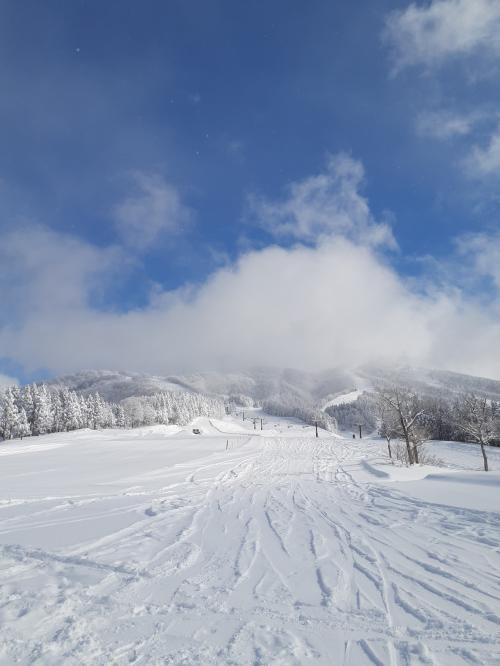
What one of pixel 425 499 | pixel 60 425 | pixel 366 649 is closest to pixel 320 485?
pixel 425 499

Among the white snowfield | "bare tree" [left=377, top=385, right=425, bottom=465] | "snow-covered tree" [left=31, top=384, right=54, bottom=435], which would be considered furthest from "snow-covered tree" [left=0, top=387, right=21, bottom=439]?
the white snowfield

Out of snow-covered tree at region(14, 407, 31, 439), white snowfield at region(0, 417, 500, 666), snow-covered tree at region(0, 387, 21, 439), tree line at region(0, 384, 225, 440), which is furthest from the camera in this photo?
snow-covered tree at region(14, 407, 31, 439)

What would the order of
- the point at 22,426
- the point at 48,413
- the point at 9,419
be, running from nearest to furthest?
the point at 9,419
the point at 22,426
the point at 48,413

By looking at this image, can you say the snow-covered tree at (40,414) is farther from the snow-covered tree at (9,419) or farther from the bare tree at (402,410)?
the bare tree at (402,410)

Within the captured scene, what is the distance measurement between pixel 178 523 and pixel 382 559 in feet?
17.3

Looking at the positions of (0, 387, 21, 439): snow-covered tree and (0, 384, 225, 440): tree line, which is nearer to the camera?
(0, 387, 21, 439): snow-covered tree

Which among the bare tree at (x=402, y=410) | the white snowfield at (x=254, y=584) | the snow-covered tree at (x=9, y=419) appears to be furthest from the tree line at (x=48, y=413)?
the white snowfield at (x=254, y=584)

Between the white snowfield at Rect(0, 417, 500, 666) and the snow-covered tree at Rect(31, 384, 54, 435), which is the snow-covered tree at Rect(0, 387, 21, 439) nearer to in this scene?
the snow-covered tree at Rect(31, 384, 54, 435)

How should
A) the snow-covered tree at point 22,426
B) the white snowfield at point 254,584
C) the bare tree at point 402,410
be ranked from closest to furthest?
the white snowfield at point 254,584, the bare tree at point 402,410, the snow-covered tree at point 22,426

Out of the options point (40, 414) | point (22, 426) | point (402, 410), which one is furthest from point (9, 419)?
point (402, 410)

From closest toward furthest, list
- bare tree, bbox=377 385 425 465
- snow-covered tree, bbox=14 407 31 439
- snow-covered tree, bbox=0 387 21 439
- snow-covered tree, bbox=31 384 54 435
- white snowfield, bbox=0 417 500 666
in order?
white snowfield, bbox=0 417 500 666, bare tree, bbox=377 385 425 465, snow-covered tree, bbox=0 387 21 439, snow-covered tree, bbox=14 407 31 439, snow-covered tree, bbox=31 384 54 435

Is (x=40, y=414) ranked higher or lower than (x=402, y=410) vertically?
higher

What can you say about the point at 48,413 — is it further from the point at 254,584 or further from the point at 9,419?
the point at 254,584

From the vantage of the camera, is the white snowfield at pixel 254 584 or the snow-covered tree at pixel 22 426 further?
the snow-covered tree at pixel 22 426
